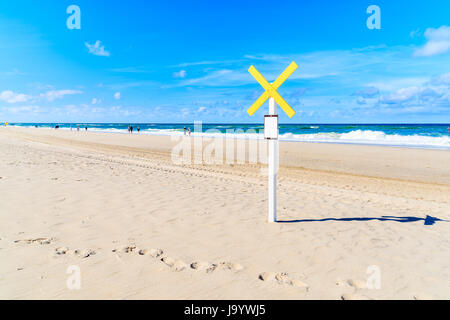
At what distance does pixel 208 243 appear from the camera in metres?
4.74

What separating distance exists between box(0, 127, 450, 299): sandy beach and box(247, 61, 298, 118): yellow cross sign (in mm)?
2259

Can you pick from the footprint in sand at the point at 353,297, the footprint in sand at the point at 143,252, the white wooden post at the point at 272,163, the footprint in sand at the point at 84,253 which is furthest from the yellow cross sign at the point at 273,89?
the footprint in sand at the point at 84,253

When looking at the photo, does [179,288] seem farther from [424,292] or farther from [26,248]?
[424,292]

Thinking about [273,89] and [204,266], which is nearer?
[204,266]

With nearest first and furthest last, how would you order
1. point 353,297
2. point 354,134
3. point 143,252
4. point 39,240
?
point 353,297 → point 143,252 → point 39,240 → point 354,134

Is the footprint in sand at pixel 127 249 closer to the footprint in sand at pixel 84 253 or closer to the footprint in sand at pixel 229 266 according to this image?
the footprint in sand at pixel 84 253

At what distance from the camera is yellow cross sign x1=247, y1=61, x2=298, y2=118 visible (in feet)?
15.9

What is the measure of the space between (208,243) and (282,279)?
57.8 inches

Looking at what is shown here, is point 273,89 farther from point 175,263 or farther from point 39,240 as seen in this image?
point 39,240

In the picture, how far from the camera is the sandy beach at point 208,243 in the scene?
11.4ft

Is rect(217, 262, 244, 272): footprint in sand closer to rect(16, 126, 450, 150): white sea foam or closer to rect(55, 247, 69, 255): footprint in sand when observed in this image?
rect(55, 247, 69, 255): footprint in sand

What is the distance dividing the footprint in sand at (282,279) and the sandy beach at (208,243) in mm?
13

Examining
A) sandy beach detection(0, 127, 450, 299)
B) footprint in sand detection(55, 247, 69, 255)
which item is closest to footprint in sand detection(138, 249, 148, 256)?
sandy beach detection(0, 127, 450, 299)

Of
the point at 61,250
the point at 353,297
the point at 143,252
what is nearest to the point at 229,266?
the point at 143,252
